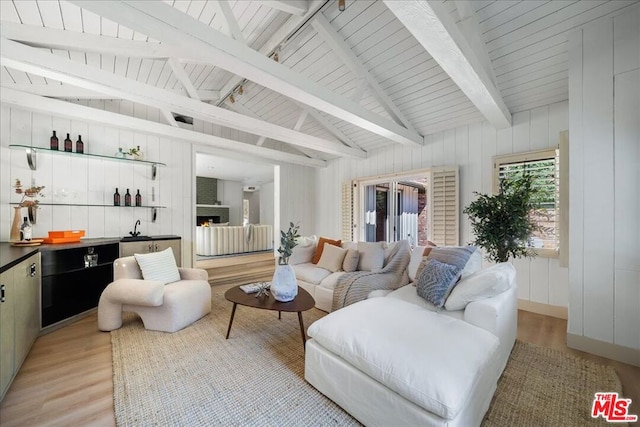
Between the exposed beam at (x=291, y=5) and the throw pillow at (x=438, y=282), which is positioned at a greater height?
the exposed beam at (x=291, y=5)

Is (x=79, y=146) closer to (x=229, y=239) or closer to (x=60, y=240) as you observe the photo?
(x=60, y=240)

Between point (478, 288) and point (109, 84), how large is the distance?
360 cm

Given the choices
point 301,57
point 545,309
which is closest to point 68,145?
point 301,57

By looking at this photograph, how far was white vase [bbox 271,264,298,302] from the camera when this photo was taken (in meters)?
2.41

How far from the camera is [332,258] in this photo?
143 inches

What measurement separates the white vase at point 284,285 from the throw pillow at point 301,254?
1.47 m

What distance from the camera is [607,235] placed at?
225cm

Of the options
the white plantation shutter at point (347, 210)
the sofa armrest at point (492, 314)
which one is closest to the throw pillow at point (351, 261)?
the sofa armrest at point (492, 314)

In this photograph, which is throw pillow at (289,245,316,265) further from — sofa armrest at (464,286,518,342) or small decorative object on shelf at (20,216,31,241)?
small decorative object on shelf at (20,216,31,241)

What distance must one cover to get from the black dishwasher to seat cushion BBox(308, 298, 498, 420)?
9.70 ft

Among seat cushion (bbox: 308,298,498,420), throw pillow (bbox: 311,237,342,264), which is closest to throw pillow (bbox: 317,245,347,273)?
throw pillow (bbox: 311,237,342,264)

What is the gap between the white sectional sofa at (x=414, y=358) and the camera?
1237 mm

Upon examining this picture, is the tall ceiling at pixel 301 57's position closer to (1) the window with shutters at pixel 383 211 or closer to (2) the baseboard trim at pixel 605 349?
(1) the window with shutters at pixel 383 211

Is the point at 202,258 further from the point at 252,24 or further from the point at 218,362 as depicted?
the point at 252,24
